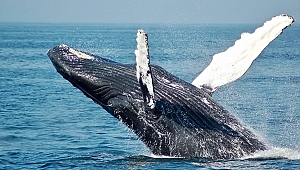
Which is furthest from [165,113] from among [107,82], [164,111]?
[107,82]

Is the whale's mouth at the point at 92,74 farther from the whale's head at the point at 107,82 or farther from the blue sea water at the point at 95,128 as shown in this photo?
the blue sea water at the point at 95,128

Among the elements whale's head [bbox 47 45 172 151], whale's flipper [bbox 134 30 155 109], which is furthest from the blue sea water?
whale's flipper [bbox 134 30 155 109]

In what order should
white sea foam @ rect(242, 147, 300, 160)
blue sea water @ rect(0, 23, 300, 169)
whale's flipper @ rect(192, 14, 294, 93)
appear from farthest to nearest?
blue sea water @ rect(0, 23, 300, 169)
whale's flipper @ rect(192, 14, 294, 93)
white sea foam @ rect(242, 147, 300, 160)

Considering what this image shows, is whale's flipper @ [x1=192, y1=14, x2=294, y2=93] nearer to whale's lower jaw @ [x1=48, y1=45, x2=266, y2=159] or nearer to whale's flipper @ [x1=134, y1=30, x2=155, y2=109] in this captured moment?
whale's lower jaw @ [x1=48, y1=45, x2=266, y2=159]

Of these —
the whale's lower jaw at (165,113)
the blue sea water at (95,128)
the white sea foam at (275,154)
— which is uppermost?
the whale's lower jaw at (165,113)

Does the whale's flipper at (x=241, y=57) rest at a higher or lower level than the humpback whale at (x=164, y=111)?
higher

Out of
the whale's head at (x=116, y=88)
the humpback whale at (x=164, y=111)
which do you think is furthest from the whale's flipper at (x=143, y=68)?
the whale's head at (x=116, y=88)

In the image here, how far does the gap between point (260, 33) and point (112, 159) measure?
2.91 metres

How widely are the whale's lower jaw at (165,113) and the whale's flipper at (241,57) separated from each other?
0.51 m

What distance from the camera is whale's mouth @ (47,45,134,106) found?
7.73 meters

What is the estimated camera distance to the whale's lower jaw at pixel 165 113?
7668mm

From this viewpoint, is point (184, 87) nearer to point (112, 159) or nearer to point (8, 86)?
point (112, 159)

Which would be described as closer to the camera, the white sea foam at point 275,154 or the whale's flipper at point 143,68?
the whale's flipper at point 143,68

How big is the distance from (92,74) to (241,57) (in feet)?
6.85
